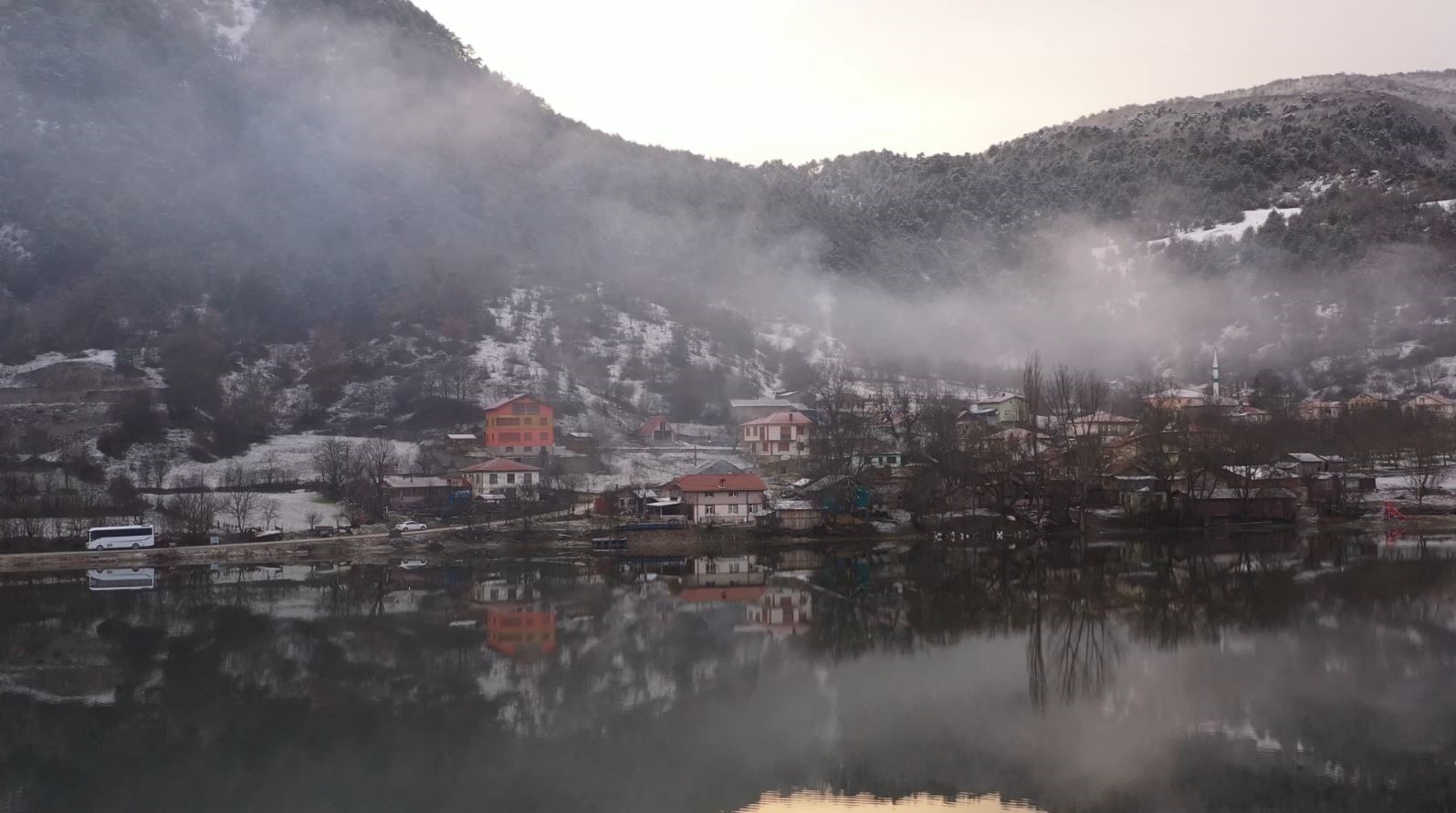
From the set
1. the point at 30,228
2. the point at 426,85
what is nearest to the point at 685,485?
the point at 30,228

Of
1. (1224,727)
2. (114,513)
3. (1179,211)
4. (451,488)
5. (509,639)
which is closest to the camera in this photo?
(1224,727)

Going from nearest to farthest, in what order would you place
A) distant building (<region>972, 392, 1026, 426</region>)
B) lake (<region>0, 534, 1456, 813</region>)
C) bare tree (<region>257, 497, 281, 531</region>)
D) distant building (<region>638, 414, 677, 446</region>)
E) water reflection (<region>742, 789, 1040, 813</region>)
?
water reflection (<region>742, 789, 1040, 813</region>) < lake (<region>0, 534, 1456, 813</region>) < bare tree (<region>257, 497, 281, 531</region>) < distant building (<region>638, 414, 677, 446</region>) < distant building (<region>972, 392, 1026, 426</region>)

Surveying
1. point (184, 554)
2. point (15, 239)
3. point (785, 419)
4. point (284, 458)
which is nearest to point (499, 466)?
point (284, 458)

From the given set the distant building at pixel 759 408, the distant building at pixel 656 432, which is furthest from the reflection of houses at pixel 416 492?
the distant building at pixel 759 408

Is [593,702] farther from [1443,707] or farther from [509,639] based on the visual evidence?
[1443,707]

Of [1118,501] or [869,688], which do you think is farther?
[1118,501]

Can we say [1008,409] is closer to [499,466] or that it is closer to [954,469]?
[954,469]

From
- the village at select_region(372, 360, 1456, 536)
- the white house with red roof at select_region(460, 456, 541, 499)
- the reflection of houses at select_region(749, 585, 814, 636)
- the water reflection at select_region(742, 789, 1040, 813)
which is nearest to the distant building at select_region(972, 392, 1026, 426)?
the village at select_region(372, 360, 1456, 536)

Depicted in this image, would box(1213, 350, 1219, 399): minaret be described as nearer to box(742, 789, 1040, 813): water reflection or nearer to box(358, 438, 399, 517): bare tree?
box(358, 438, 399, 517): bare tree
